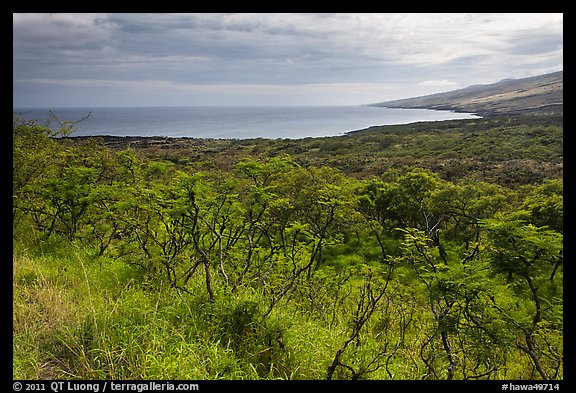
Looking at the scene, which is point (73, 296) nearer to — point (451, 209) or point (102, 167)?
point (102, 167)

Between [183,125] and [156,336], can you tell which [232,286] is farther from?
[183,125]

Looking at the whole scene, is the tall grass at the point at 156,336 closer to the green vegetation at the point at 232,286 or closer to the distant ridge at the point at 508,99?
the green vegetation at the point at 232,286

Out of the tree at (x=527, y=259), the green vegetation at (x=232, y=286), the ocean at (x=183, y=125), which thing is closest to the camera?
the green vegetation at (x=232, y=286)

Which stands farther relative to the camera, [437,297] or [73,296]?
[73,296]

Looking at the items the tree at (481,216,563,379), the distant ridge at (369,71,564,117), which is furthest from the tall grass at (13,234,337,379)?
the distant ridge at (369,71,564,117)

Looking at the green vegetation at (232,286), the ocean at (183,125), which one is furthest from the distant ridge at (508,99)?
the green vegetation at (232,286)

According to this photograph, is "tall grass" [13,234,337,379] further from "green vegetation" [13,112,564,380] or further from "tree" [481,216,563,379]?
"tree" [481,216,563,379]
